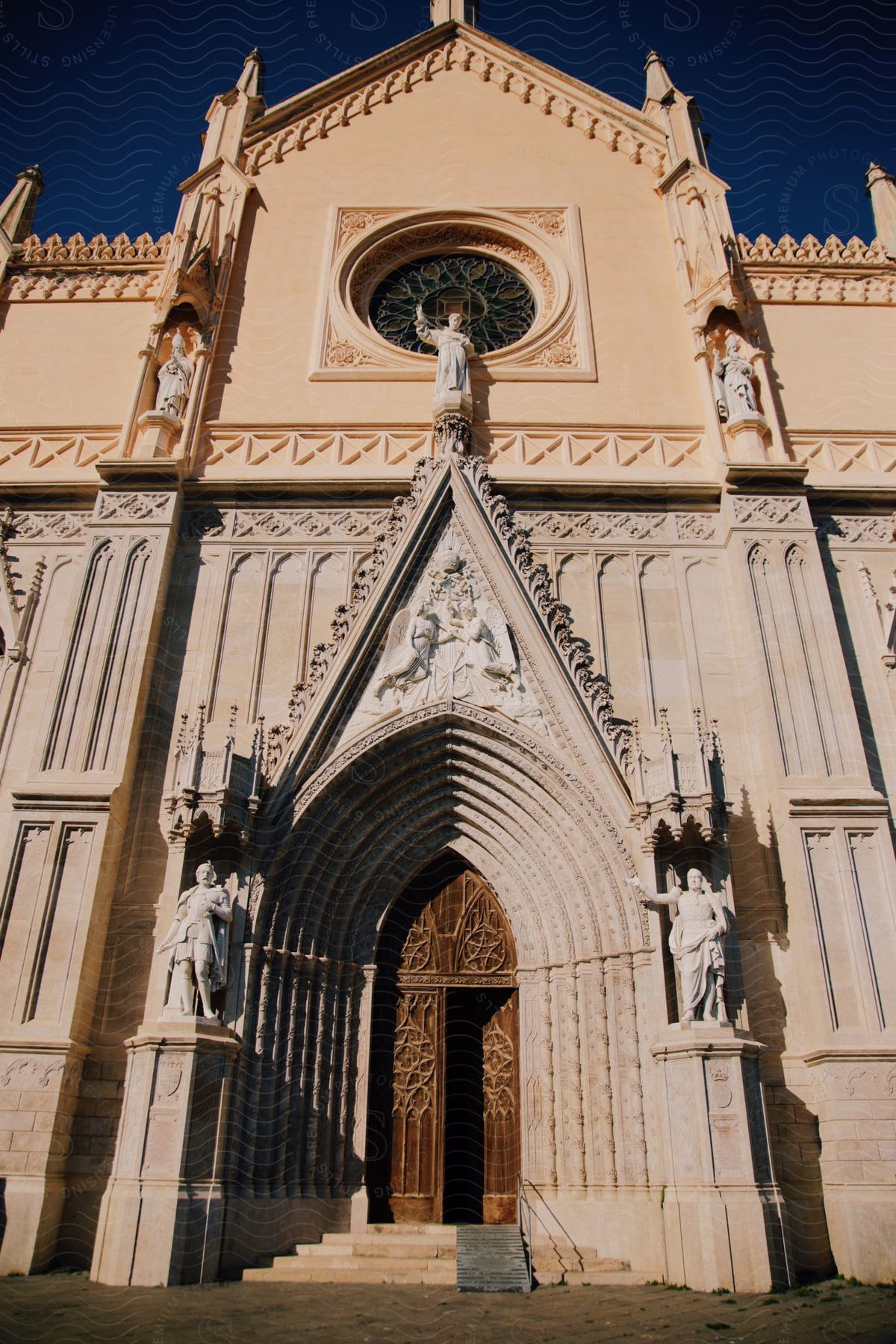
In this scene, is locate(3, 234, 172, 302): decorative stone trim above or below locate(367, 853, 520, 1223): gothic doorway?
above

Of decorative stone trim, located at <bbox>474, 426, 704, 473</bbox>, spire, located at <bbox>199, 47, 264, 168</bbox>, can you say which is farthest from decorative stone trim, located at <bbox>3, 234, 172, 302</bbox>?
decorative stone trim, located at <bbox>474, 426, 704, 473</bbox>

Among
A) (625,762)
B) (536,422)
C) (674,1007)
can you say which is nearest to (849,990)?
(674,1007)

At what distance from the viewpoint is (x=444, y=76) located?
17.6 meters

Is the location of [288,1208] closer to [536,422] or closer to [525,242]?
[536,422]

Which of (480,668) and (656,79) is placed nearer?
(480,668)

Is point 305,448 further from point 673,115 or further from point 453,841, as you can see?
point 673,115

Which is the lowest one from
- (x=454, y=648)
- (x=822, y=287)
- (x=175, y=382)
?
(x=454, y=648)

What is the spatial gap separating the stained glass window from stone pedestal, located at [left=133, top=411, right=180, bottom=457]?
3.75m

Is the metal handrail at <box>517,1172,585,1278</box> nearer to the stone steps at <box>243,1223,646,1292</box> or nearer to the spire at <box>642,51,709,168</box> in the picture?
the stone steps at <box>243,1223,646,1292</box>

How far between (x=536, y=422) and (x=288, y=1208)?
9.52 m

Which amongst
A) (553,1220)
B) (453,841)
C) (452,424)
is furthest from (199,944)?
(452,424)

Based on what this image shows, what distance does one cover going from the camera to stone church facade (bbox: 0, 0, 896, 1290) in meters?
8.78

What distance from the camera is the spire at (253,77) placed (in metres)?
17.4

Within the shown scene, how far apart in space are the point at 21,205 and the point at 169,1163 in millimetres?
14505
